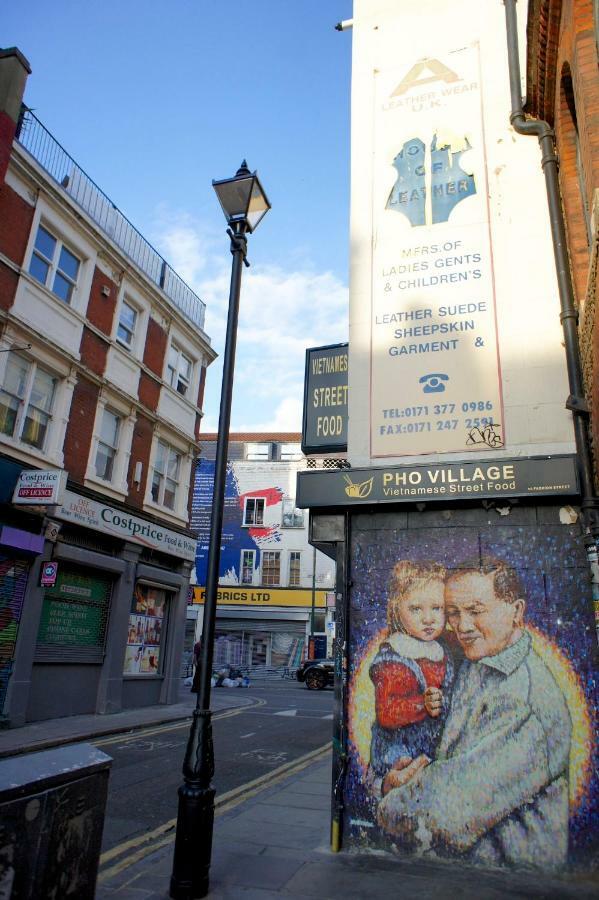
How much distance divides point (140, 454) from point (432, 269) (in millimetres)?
13118

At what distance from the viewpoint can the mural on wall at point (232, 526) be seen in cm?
4062

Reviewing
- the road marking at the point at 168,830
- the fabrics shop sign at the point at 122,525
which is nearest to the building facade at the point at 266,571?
the fabrics shop sign at the point at 122,525

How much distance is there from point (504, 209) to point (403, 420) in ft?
8.65

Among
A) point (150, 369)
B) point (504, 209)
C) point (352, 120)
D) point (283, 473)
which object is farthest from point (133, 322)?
point (283, 473)

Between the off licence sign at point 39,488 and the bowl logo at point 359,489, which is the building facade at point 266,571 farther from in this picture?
the bowl logo at point 359,489

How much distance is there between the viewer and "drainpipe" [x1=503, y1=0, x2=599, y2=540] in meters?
5.43

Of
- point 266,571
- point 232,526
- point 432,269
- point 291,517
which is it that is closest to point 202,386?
point 432,269

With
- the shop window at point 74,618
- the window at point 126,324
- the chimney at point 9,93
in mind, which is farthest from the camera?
Answer: the window at point 126,324

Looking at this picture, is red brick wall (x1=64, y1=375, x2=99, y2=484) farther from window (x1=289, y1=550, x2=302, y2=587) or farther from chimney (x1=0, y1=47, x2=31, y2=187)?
window (x1=289, y1=550, x2=302, y2=587)

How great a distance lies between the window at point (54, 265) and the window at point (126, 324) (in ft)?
6.40

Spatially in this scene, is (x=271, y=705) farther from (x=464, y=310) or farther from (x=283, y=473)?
(x=283, y=473)

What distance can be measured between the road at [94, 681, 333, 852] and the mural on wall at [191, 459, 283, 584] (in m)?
21.4

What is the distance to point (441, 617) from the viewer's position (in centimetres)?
571

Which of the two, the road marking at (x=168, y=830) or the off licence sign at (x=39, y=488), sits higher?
the off licence sign at (x=39, y=488)
